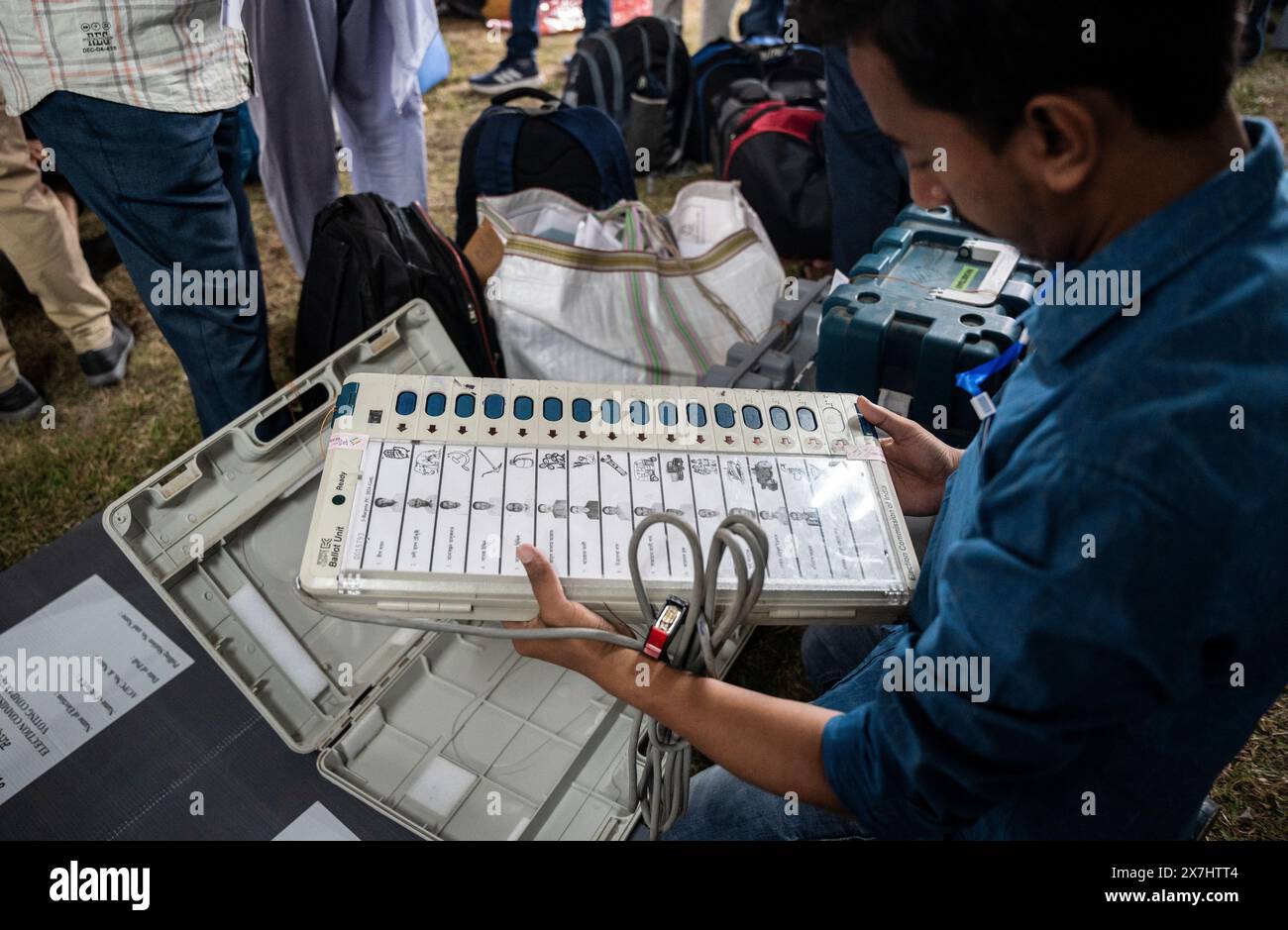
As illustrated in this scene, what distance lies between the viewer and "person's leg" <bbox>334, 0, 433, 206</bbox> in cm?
228

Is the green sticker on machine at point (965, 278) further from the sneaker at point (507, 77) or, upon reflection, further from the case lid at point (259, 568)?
the sneaker at point (507, 77)

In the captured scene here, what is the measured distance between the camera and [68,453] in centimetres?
224

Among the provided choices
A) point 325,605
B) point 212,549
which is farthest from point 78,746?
point 325,605

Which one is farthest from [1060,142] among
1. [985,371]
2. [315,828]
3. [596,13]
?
[596,13]

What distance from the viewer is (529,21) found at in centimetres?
399

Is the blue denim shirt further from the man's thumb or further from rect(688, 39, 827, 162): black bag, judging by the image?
rect(688, 39, 827, 162): black bag

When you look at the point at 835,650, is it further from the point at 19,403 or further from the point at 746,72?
the point at 746,72

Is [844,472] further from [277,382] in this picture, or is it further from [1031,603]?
[277,382]

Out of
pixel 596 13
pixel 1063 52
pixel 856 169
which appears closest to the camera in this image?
pixel 1063 52

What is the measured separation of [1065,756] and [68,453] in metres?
2.38

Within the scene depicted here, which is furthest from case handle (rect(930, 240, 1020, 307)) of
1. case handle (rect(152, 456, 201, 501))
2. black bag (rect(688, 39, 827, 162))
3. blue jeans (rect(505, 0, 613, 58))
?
blue jeans (rect(505, 0, 613, 58))

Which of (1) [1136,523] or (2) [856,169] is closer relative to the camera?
(1) [1136,523]

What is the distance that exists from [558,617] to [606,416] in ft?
1.04

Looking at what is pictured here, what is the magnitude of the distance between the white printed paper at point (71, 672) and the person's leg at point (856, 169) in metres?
1.88
